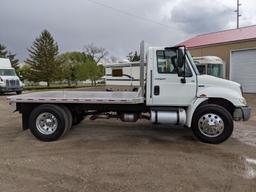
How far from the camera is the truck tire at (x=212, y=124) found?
625 cm

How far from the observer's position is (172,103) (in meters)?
6.54

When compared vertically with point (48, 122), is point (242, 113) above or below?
above

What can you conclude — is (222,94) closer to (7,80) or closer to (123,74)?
(123,74)

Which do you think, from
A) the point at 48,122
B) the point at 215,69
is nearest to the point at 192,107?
the point at 48,122

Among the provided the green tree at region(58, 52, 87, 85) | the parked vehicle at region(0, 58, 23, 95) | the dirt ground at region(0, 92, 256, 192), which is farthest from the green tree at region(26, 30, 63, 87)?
the dirt ground at region(0, 92, 256, 192)

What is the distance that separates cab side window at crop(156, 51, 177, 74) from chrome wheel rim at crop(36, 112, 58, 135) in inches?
116

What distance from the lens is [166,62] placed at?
→ 6.57m

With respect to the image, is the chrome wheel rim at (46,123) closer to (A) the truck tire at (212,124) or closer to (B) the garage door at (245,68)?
(A) the truck tire at (212,124)

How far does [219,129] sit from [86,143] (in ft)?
10.6

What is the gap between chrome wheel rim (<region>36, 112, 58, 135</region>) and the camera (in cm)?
659

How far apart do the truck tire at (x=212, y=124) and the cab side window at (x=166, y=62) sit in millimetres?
1206

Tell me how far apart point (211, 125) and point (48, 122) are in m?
4.04

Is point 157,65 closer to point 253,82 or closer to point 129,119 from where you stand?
point 129,119

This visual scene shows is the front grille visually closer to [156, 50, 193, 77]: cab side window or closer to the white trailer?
the white trailer
